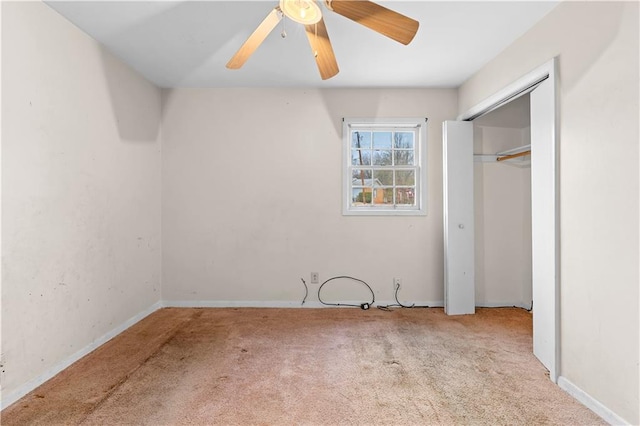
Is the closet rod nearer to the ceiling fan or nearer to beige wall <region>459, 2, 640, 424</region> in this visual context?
beige wall <region>459, 2, 640, 424</region>

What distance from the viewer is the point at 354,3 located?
5.07ft

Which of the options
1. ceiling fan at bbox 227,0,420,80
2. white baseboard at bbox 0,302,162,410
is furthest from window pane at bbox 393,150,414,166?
white baseboard at bbox 0,302,162,410

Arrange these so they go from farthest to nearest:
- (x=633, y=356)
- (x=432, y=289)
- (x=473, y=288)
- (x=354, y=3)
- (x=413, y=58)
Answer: (x=432, y=289) < (x=473, y=288) < (x=413, y=58) < (x=633, y=356) < (x=354, y=3)

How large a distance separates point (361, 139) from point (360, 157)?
0.22 m

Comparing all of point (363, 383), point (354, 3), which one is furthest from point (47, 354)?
point (354, 3)

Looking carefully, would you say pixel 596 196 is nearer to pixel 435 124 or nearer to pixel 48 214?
pixel 435 124

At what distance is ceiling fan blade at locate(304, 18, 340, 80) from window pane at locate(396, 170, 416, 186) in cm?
201

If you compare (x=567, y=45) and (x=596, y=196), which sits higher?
(x=567, y=45)

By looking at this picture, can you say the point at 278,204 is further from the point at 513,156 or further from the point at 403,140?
the point at 513,156

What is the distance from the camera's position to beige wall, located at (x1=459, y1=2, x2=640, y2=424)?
1.70 metres

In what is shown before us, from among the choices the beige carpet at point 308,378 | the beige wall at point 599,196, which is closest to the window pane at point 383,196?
the beige carpet at point 308,378

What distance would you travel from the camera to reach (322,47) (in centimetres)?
199

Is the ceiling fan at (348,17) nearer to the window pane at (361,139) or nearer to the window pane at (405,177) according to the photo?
the window pane at (361,139)

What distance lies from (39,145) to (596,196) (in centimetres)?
343
